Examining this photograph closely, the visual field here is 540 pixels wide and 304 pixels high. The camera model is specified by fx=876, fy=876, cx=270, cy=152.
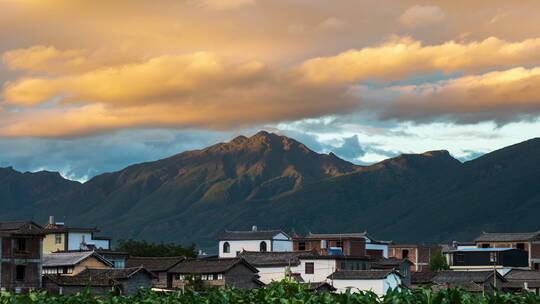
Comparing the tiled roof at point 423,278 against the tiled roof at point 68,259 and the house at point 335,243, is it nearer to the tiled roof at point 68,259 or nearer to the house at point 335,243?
the house at point 335,243

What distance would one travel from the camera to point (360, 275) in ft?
362

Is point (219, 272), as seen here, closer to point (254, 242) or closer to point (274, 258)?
point (274, 258)

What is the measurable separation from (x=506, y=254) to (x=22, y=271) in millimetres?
81426

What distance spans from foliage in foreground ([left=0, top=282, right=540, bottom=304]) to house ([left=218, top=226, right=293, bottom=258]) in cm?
13700

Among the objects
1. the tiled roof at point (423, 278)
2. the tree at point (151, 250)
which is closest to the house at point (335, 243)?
Answer: the tree at point (151, 250)

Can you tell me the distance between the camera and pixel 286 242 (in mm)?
172250

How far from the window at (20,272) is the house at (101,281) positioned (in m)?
2.78

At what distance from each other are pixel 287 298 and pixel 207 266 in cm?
8356

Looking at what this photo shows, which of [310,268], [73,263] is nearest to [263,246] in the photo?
[310,268]

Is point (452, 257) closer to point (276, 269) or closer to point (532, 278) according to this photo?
point (532, 278)

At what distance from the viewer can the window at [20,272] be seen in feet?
316

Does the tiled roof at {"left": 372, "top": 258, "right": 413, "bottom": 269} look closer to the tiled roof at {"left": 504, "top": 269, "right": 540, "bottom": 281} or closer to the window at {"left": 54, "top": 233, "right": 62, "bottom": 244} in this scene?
the tiled roof at {"left": 504, "top": 269, "right": 540, "bottom": 281}

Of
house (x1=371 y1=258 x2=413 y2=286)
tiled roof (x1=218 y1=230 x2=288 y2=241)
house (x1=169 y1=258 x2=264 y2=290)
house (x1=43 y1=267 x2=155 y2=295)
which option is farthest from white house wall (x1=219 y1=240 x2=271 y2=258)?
house (x1=43 y1=267 x2=155 y2=295)

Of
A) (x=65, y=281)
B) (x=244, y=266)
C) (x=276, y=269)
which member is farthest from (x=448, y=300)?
(x=276, y=269)
